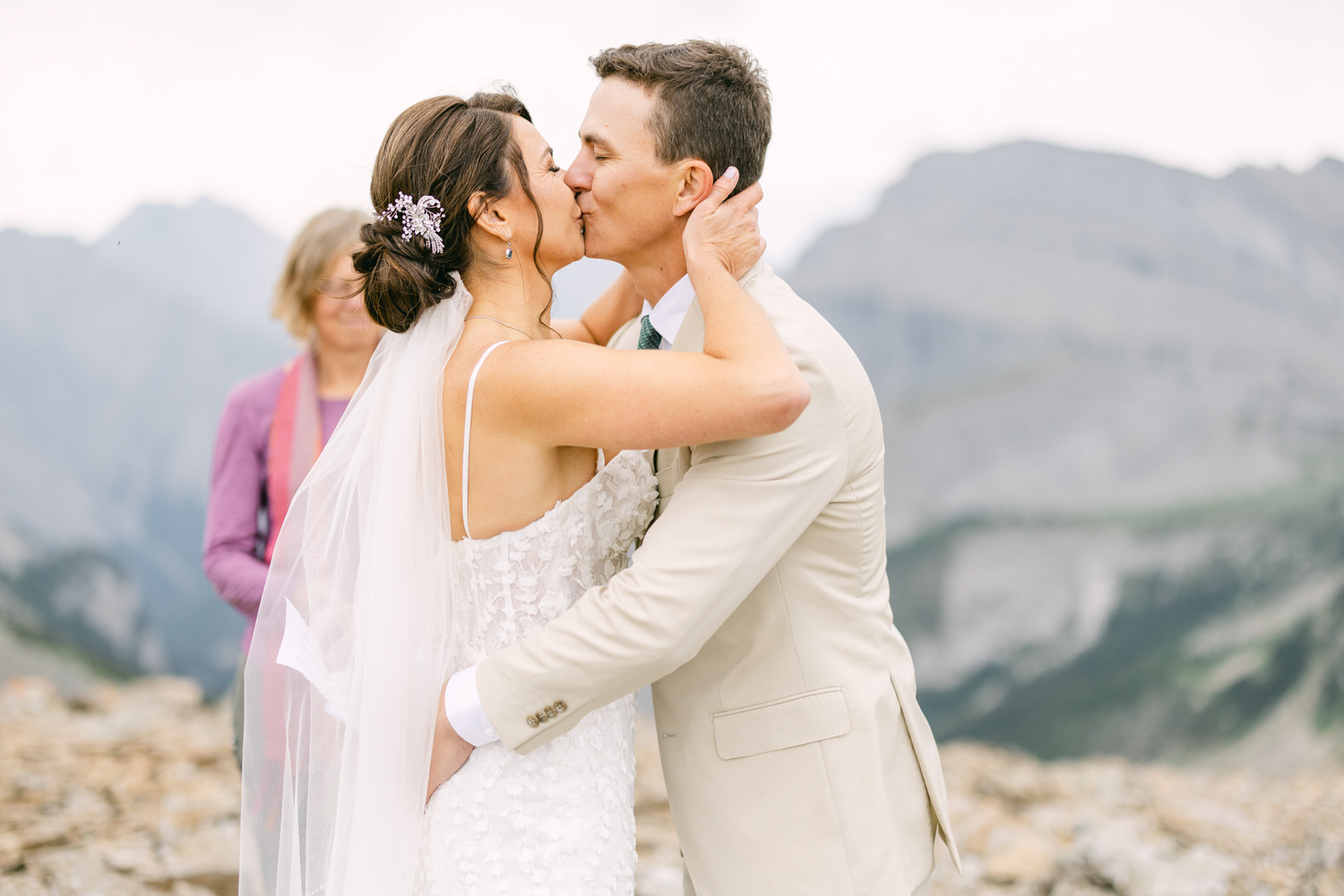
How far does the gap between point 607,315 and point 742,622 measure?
97 centimetres

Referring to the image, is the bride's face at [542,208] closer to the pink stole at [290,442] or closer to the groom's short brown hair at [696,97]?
the groom's short brown hair at [696,97]

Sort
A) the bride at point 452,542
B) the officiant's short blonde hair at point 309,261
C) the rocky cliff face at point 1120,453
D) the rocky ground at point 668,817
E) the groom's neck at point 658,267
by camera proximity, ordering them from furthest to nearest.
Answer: the rocky cliff face at point 1120,453
the rocky ground at point 668,817
the officiant's short blonde hair at point 309,261
the groom's neck at point 658,267
the bride at point 452,542

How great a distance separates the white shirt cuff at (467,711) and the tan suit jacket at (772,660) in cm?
4

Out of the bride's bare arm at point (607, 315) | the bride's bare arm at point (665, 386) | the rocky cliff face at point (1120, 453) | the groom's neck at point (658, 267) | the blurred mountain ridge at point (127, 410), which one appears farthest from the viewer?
the blurred mountain ridge at point (127, 410)

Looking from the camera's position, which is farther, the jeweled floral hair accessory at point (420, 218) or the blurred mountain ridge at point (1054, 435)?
the blurred mountain ridge at point (1054, 435)

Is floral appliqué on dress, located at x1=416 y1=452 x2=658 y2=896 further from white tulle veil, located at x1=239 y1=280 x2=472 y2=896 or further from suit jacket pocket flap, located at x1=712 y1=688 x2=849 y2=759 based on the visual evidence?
suit jacket pocket flap, located at x1=712 y1=688 x2=849 y2=759

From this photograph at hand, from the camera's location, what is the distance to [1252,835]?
3.84m

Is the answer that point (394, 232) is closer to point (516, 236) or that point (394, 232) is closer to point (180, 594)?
point (516, 236)

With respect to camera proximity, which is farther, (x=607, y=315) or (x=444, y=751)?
(x=607, y=315)

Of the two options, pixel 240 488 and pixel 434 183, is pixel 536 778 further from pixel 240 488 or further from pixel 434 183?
pixel 240 488

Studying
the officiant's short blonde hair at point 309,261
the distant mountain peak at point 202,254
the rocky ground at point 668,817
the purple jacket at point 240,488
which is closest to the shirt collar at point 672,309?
the purple jacket at point 240,488

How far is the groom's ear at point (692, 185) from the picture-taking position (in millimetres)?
1693

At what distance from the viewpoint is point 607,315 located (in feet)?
7.47

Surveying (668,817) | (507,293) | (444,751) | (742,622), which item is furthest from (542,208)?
(668,817)
